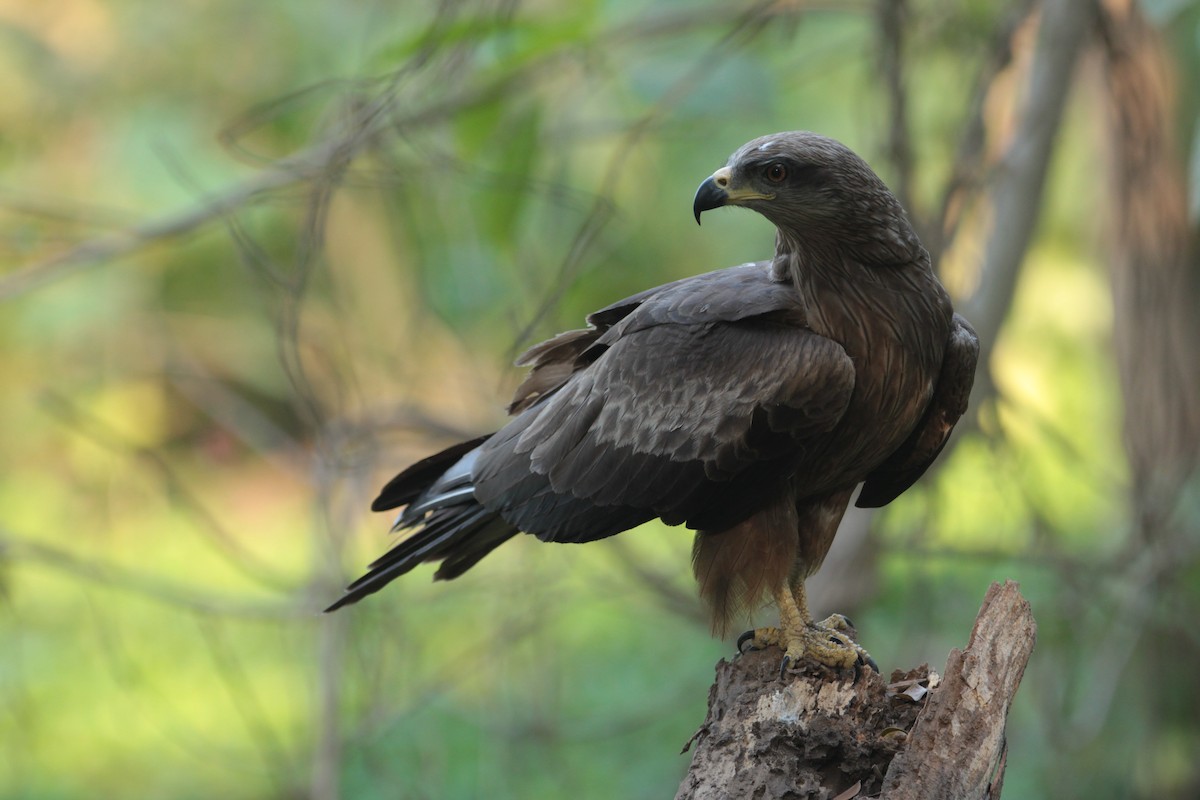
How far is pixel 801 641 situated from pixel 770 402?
65 cm

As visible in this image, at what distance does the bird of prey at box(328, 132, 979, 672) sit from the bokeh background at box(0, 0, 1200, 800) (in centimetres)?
61

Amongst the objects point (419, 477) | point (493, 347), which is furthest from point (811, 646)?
point (493, 347)

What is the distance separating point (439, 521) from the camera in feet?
11.5

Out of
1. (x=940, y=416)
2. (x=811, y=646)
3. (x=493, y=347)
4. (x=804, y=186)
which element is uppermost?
(x=493, y=347)

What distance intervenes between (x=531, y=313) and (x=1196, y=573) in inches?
137

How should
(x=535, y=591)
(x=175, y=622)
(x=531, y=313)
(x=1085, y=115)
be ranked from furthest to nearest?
(x=175, y=622) → (x=1085, y=115) → (x=531, y=313) → (x=535, y=591)

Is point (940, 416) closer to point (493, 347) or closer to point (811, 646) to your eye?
point (811, 646)

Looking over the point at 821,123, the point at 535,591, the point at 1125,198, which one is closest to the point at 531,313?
the point at 535,591

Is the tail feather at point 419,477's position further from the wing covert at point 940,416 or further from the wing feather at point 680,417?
the wing covert at point 940,416

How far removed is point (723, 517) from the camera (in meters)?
3.03

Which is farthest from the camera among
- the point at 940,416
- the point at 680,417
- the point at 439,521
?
the point at 439,521

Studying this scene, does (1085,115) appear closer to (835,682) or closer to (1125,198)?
(1125,198)

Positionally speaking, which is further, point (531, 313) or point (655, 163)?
point (655, 163)

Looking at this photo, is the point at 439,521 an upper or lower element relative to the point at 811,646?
upper
